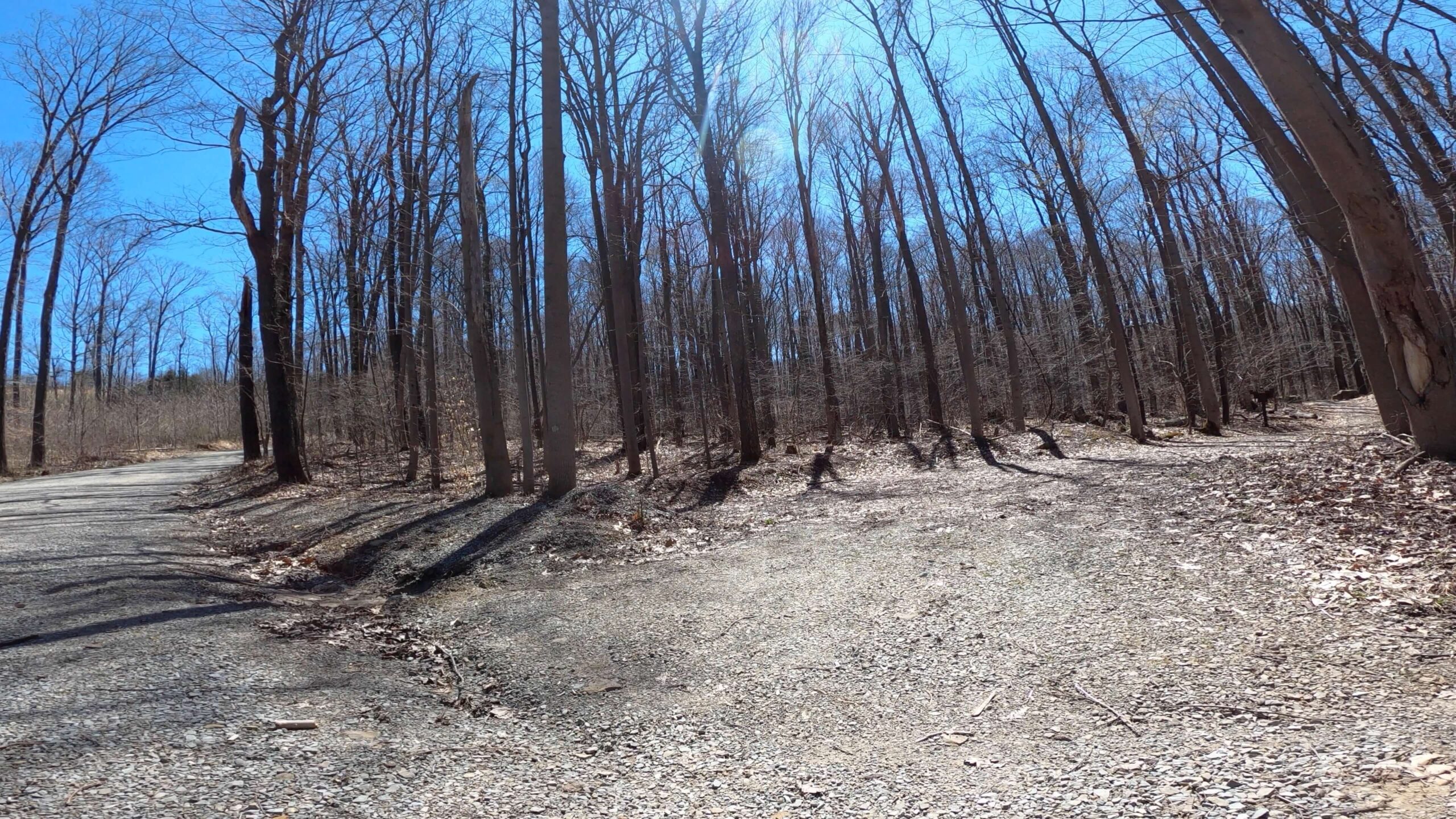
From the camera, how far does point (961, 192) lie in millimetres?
26234

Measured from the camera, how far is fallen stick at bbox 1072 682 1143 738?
312cm

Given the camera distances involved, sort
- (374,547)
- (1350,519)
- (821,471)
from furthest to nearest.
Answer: (821,471), (374,547), (1350,519)

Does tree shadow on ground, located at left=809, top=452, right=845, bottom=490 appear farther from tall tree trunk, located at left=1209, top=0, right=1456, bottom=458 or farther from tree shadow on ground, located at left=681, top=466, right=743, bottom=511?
tall tree trunk, located at left=1209, top=0, right=1456, bottom=458

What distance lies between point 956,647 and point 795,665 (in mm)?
893

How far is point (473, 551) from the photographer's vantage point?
7.76 m

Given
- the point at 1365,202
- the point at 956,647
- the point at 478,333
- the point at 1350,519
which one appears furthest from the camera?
the point at 478,333

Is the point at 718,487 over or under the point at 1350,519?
over

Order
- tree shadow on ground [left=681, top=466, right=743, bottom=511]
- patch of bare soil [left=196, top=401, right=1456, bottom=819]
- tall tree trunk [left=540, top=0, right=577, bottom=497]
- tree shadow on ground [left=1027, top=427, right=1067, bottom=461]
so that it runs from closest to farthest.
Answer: patch of bare soil [left=196, top=401, right=1456, bottom=819], tall tree trunk [left=540, top=0, right=577, bottom=497], tree shadow on ground [left=681, top=466, right=743, bottom=511], tree shadow on ground [left=1027, top=427, right=1067, bottom=461]

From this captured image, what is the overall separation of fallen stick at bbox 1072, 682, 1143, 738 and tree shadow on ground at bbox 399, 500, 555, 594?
5.38 metres

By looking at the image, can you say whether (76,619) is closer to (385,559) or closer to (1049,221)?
(385,559)

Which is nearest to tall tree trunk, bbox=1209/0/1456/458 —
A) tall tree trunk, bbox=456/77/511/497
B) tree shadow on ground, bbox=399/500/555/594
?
tree shadow on ground, bbox=399/500/555/594

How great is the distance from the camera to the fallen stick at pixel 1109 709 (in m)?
3.12

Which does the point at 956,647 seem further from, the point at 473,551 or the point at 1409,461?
the point at 473,551

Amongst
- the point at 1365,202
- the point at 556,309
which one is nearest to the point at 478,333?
the point at 556,309
